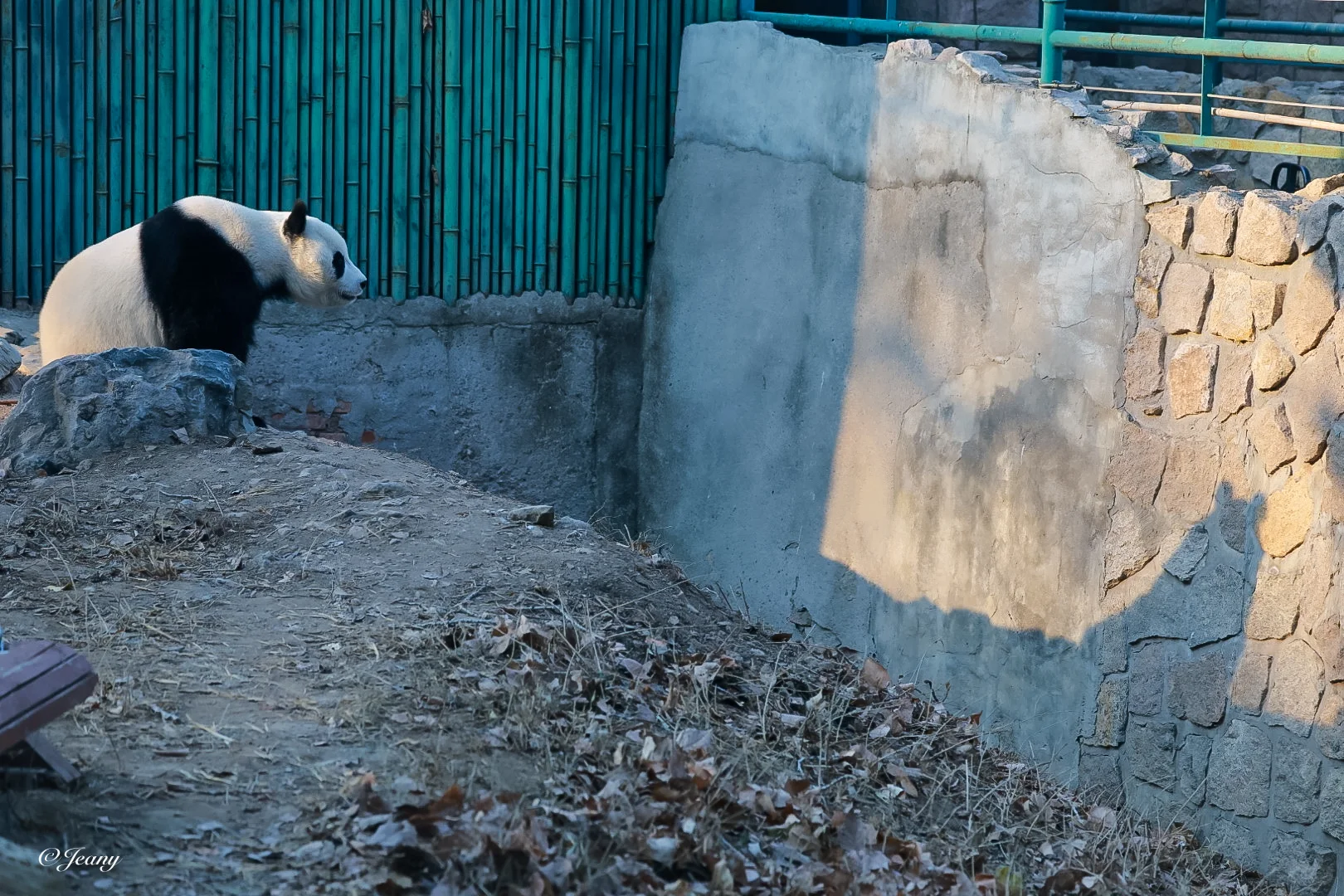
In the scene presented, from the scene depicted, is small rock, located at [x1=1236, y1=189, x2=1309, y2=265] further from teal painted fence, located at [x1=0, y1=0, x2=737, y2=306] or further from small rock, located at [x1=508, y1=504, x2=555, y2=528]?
teal painted fence, located at [x1=0, y1=0, x2=737, y2=306]

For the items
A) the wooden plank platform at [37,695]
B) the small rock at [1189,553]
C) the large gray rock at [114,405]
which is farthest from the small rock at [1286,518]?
the large gray rock at [114,405]

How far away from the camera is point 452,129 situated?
292 inches

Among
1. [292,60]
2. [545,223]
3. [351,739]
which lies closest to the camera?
[351,739]

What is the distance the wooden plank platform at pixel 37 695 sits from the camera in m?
2.45

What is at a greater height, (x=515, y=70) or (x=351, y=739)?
(x=515, y=70)

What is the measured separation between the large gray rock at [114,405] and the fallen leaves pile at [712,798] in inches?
78.6

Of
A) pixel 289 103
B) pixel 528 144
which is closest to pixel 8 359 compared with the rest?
pixel 289 103

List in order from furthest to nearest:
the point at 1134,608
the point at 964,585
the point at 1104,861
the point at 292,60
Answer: the point at 292,60 → the point at 964,585 → the point at 1134,608 → the point at 1104,861

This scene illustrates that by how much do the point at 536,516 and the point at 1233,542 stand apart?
2127 millimetres

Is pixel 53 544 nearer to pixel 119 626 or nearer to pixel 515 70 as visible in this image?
pixel 119 626

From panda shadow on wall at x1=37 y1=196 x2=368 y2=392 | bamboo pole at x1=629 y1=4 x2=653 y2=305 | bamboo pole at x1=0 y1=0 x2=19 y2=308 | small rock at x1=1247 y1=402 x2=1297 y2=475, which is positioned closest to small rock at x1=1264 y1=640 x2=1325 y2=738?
small rock at x1=1247 y1=402 x2=1297 y2=475

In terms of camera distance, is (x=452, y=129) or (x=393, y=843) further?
(x=452, y=129)

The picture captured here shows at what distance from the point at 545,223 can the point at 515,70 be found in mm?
780

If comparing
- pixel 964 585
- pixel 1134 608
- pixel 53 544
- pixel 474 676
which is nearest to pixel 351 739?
pixel 474 676
